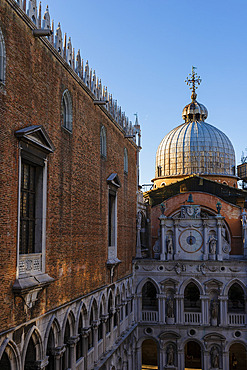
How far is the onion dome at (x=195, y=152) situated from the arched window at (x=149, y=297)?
1454 centimetres

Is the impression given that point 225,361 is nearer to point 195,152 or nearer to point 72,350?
point 72,350

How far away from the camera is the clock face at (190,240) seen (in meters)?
29.7

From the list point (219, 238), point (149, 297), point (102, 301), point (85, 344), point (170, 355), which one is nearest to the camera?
point (85, 344)

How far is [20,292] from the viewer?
35.1ft

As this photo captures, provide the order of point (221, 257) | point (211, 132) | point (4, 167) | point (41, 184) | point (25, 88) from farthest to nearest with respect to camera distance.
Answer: point (211, 132)
point (221, 257)
point (41, 184)
point (25, 88)
point (4, 167)

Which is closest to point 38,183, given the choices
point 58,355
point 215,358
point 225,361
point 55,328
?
point 55,328

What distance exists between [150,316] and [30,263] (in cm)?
1886

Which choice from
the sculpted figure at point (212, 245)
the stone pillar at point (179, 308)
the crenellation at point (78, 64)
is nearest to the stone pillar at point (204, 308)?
the stone pillar at point (179, 308)

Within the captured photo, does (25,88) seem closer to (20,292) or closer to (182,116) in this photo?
(20,292)

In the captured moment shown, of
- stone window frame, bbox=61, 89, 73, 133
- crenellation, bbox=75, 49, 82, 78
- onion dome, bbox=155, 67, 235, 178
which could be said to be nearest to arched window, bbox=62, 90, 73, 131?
stone window frame, bbox=61, 89, 73, 133

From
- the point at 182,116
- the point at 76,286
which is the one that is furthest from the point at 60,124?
the point at 182,116

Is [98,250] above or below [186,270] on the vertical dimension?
above

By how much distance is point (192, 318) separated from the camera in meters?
28.7

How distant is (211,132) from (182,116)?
4.93 meters
